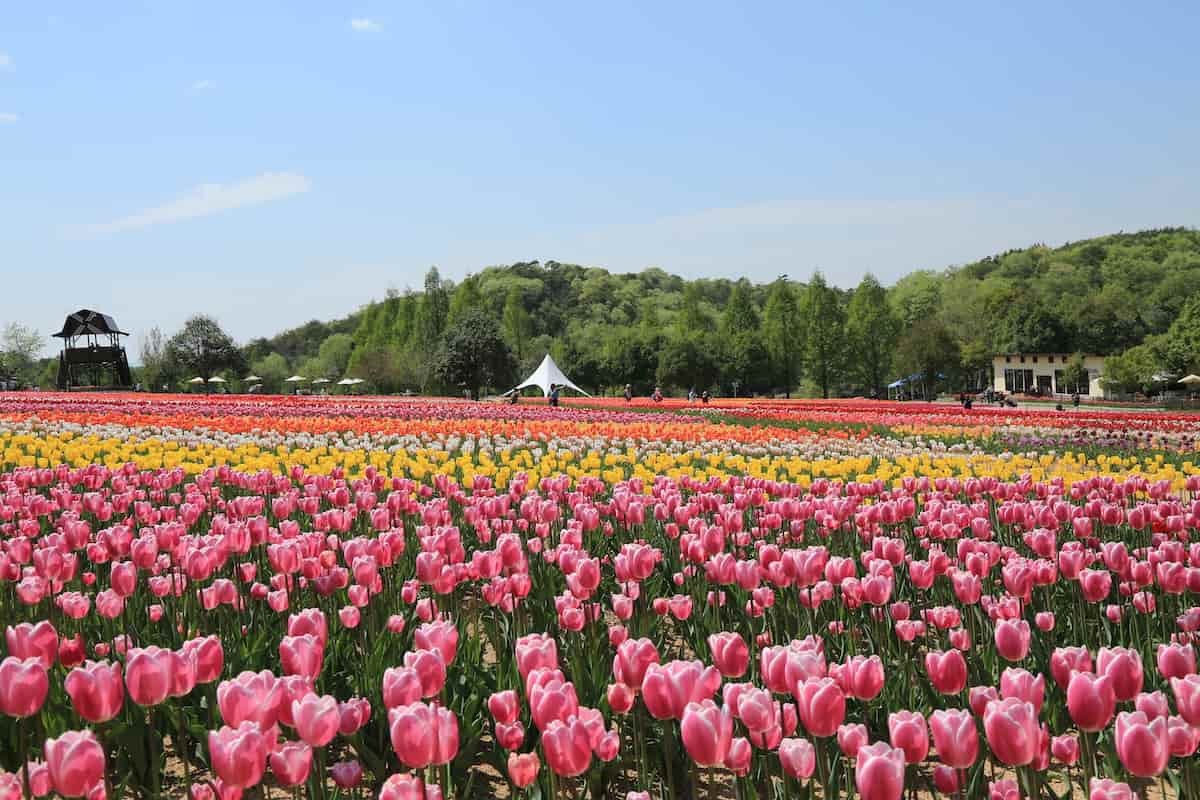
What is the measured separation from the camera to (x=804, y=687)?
6.62 ft

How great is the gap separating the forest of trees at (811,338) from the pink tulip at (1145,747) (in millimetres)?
50398

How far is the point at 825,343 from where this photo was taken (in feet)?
210

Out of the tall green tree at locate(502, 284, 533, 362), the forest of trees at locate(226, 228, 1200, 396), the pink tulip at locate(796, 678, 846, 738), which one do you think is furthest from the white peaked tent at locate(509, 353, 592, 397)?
the tall green tree at locate(502, 284, 533, 362)

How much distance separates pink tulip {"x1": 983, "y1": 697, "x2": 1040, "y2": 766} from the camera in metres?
1.81

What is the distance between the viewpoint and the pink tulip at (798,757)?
1.98 meters

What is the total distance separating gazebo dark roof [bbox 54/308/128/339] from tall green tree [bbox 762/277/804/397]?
4192cm

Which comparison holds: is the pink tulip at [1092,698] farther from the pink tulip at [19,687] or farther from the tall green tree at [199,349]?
the tall green tree at [199,349]

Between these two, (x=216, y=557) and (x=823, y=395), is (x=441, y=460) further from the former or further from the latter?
(x=823, y=395)

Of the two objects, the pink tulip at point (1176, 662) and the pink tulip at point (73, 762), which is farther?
the pink tulip at point (1176, 662)

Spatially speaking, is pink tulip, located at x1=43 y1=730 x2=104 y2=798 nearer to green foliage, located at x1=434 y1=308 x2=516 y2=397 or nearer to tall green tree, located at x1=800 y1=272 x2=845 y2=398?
green foliage, located at x1=434 y1=308 x2=516 y2=397

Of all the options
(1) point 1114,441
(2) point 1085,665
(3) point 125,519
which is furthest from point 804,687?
Result: (1) point 1114,441

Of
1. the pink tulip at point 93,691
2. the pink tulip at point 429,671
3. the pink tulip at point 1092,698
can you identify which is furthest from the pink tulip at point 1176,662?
the pink tulip at point 93,691

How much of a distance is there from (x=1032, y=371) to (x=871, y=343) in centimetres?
1374

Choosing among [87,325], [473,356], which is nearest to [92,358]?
[87,325]
